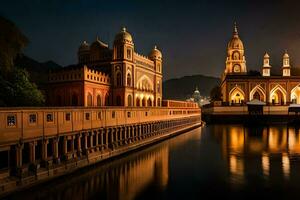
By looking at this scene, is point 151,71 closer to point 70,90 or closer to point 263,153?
point 70,90

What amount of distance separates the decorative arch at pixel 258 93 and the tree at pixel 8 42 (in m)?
63.9

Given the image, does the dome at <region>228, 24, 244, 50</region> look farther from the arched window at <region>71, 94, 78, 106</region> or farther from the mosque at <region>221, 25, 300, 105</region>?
the arched window at <region>71, 94, 78, 106</region>

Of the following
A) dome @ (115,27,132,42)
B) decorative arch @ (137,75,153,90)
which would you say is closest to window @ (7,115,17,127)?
dome @ (115,27,132,42)

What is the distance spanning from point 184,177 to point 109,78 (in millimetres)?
26373

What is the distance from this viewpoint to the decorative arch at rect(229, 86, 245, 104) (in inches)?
2977

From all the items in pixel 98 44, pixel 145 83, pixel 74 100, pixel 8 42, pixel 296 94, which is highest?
pixel 98 44

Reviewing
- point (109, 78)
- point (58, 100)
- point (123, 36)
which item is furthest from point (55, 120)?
point (123, 36)

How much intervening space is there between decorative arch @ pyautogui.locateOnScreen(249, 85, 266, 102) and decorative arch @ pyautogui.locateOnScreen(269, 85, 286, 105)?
1.85 m

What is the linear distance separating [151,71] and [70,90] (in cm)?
2002

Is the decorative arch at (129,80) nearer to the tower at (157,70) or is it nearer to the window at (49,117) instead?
Result: the tower at (157,70)

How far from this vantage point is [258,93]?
76938mm

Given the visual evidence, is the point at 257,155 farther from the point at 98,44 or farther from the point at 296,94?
the point at 296,94

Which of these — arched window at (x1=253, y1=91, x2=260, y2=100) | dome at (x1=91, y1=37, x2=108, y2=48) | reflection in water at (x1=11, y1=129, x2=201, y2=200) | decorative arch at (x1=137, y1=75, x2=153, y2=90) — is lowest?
reflection in water at (x1=11, y1=129, x2=201, y2=200)

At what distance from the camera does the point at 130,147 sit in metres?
29.3
